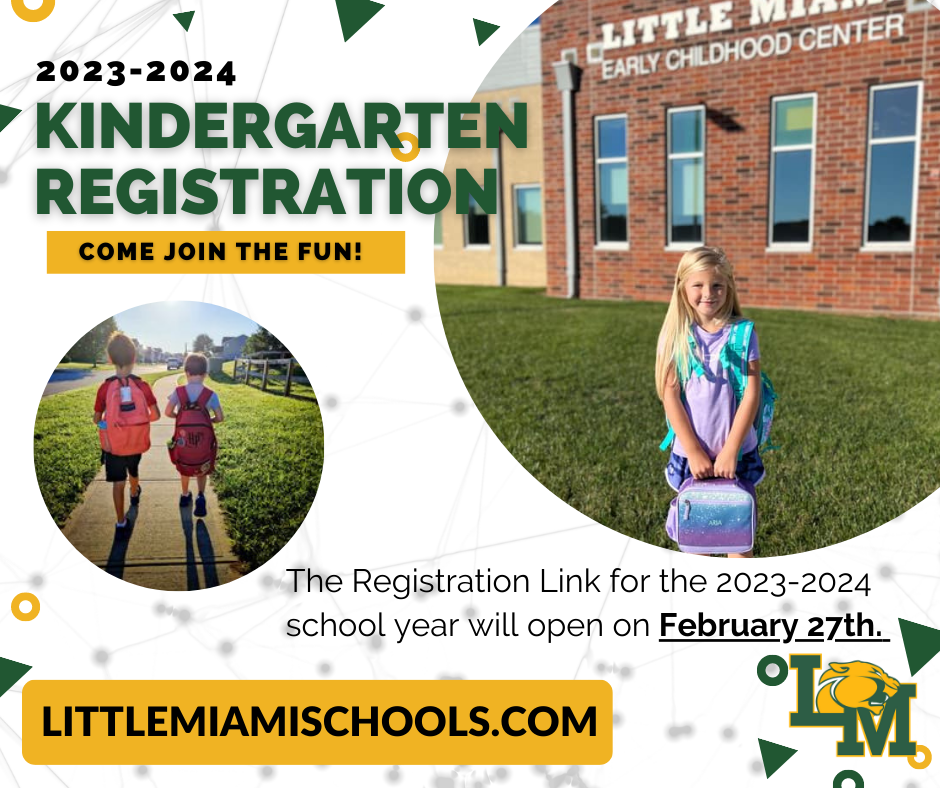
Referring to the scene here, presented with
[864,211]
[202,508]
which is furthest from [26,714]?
[864,211]

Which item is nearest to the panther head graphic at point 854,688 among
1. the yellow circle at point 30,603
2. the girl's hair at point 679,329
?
the girl's hair at point 679,329

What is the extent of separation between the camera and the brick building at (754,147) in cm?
1000

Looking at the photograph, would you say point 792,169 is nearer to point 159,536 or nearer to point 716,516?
point 716,516

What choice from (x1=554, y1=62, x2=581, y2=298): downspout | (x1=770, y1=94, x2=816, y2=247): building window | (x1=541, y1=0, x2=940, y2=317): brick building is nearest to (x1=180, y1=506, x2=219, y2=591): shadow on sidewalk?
(x1=541, y1=0, x2=940, y2=317): brick building

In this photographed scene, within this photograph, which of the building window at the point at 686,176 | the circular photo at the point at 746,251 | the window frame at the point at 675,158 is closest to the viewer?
the circular photo at the point at 746,251

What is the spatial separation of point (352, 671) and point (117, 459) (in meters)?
1.00

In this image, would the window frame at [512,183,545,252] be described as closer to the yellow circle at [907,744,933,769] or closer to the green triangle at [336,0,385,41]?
→ the green triangle at [336,0,385,41]

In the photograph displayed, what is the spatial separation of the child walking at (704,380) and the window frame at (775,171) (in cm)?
872

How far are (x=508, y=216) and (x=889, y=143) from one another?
836cm

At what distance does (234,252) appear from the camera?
2.82 metres

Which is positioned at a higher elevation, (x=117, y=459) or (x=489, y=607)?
(x=117, y=459)

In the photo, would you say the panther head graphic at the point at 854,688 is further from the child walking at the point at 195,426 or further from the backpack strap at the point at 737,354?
the child walking at the point at 195,426

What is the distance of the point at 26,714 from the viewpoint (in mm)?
2865

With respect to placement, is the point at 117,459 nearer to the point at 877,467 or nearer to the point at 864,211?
the point at 877,467
